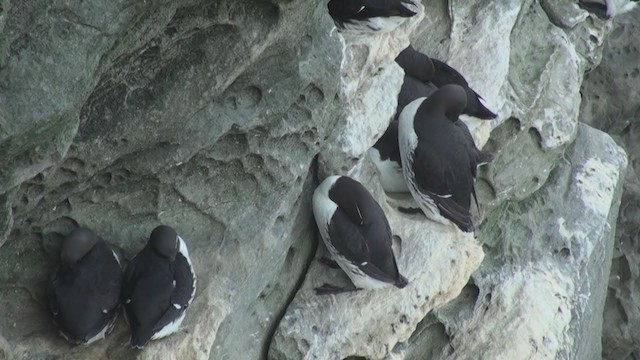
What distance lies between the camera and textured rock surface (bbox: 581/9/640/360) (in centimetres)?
715

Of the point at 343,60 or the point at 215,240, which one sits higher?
the point at 343,60

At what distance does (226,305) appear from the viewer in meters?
4.20

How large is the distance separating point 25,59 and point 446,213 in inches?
99.8

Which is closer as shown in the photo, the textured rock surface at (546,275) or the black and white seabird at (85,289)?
the black and white seabird at (85,289)

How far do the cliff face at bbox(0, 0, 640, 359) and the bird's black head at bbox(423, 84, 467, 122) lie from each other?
212 mm

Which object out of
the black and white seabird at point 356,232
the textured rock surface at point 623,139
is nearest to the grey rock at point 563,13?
the textured rock surface at point 623,139

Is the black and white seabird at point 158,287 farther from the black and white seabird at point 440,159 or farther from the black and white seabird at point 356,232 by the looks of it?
the black and white seabird at point 440,159

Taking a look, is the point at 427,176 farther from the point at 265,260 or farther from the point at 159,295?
the point at 159,295

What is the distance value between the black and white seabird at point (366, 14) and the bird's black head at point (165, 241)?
143cm

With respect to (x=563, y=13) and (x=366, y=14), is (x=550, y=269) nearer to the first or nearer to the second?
(x=563, y=13)

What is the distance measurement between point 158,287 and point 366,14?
5.59 feet

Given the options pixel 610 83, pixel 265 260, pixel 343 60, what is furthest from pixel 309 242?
pixel 610 83

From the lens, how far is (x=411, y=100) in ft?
17.8

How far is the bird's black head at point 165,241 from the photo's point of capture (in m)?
3.95
